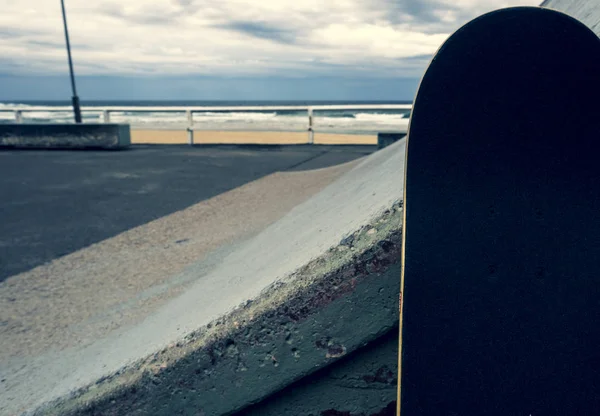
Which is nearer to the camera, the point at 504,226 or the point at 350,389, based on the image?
the point at 504,226

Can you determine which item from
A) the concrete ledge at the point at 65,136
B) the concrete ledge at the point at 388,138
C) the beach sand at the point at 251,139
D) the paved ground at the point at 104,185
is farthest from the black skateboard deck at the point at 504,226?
the beach sand at the point at 251,139

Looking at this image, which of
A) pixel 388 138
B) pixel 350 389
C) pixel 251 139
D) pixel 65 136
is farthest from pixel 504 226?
pixel 251 139

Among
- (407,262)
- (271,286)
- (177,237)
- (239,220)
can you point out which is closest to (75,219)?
(177,237)

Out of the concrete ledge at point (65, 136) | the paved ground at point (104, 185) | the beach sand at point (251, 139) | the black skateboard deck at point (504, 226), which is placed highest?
the black skateboard deck at point (504, 226)

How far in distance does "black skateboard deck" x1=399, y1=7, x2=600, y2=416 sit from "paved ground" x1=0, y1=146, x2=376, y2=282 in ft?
11.0

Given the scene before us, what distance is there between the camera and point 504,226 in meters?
1.14

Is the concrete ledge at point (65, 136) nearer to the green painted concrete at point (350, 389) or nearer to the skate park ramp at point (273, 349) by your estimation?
the skate park ramp at point (273, 349)

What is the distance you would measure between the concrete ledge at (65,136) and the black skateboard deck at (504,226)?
12.1 m

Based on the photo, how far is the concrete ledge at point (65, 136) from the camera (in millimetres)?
12250

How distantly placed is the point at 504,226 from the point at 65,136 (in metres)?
13.1

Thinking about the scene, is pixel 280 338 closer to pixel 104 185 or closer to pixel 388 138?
pixel 104 185

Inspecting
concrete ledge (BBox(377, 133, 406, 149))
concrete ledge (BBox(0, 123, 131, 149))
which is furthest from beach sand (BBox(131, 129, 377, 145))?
concrete ledge (BBox(377, 133, 406, 149))

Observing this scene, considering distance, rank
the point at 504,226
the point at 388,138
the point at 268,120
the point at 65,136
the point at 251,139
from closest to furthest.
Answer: the point at 504,226, the point at 388,138, the point at 65,136, the point at 251,139, the point at 268,120

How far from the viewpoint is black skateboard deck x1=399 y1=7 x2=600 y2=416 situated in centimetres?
110
